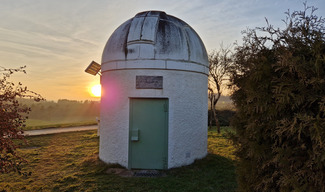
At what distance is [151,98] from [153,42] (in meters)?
1.94

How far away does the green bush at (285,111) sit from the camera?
8.66 ft

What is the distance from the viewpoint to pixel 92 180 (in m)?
6.12

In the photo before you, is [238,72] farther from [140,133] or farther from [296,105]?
[140,133]

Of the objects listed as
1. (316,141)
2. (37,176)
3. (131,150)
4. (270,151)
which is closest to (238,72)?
(270,151)

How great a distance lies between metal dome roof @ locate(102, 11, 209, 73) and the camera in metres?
7.16

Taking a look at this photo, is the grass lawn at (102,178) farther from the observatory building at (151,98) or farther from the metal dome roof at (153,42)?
the metal dome roof at (153,42)

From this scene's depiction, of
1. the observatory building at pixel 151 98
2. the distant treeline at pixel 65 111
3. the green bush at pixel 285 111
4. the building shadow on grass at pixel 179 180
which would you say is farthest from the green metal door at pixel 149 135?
the distant treeline at pixel 65 111

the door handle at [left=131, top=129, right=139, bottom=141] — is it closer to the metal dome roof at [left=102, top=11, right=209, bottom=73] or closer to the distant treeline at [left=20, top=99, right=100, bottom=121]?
the metal dome roof at [left=102, top=11, right=209, bottom=73]

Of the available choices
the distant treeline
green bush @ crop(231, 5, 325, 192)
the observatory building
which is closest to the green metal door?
the observatory building

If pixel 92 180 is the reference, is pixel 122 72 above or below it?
above

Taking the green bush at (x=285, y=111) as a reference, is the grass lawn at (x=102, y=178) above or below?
below

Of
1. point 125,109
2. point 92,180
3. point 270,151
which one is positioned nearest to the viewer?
point 270,151

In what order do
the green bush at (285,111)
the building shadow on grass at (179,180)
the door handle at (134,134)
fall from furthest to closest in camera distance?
the door handle at (134,134) → the building shadow on grass at (179,180) → the green bush at (285,111)

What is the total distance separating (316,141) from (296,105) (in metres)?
0.50
